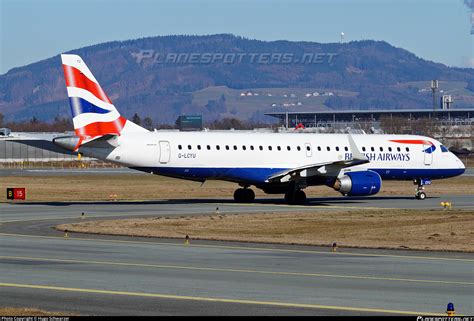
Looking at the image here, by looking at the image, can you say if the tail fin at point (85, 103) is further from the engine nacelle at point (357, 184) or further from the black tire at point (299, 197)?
the engine nacelle at point (357, 184)

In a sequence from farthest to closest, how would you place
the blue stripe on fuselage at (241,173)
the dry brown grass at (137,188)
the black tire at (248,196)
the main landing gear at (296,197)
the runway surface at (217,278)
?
the dry brown grass at (137,188), the black tire at (248,196), the main landing gear at (296,197), the blue stripe on fuselage at (241,173), the runway surface at (217,278)

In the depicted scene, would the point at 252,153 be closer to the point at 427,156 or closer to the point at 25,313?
the point at 427,156

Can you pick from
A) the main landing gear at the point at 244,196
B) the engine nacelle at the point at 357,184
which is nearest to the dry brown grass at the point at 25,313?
the engine nacelle at the point at 357,184

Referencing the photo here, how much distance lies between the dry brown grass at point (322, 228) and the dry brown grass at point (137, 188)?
56.9 feet

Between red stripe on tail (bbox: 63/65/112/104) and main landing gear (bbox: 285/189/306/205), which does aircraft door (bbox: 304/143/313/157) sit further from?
red stripe on tail (bbox: 63/65/112/104)

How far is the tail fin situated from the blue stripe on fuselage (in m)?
2.60

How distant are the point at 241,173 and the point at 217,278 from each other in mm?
27421

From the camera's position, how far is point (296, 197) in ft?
167

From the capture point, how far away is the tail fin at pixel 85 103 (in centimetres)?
4628

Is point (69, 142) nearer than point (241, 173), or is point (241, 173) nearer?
point (69, 142)

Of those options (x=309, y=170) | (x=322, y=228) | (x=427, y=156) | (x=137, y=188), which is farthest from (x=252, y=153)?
(x=137, y=188)


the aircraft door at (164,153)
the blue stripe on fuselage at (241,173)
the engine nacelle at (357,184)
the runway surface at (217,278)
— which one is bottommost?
the runway surface at (217,278)

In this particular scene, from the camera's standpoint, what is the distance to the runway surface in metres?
18.8

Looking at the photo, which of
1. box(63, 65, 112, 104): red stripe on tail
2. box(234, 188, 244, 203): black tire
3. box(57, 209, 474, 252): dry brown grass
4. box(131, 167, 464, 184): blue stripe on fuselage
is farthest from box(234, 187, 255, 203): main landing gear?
box(63, 65, 112, 104): red stripe on tail
